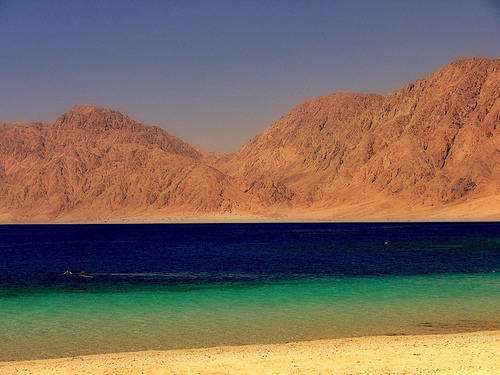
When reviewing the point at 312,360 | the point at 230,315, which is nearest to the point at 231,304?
the point at 230,315

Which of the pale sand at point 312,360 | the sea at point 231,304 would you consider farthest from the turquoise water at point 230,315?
the pale sand at point 312,360

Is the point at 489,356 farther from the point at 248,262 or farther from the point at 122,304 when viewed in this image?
the point at 248,262

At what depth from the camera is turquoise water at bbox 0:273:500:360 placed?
85.3ft

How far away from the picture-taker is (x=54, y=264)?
219 feet

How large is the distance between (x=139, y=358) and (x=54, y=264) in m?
47.7

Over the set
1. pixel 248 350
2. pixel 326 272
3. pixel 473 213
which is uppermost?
pixel 248 350

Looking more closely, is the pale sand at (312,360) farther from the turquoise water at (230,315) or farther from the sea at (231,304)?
the turquoise water at (230,315)

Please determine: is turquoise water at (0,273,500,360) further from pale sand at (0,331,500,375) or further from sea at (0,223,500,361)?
pale sand at (0,331,500,375)

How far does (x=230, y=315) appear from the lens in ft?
103

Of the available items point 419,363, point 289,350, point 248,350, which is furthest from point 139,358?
point 419,363

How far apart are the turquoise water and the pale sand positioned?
6.25 feet

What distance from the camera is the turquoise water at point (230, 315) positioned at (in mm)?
25984

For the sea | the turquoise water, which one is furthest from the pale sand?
the turquoise water

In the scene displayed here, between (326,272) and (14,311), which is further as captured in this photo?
(326,272)
